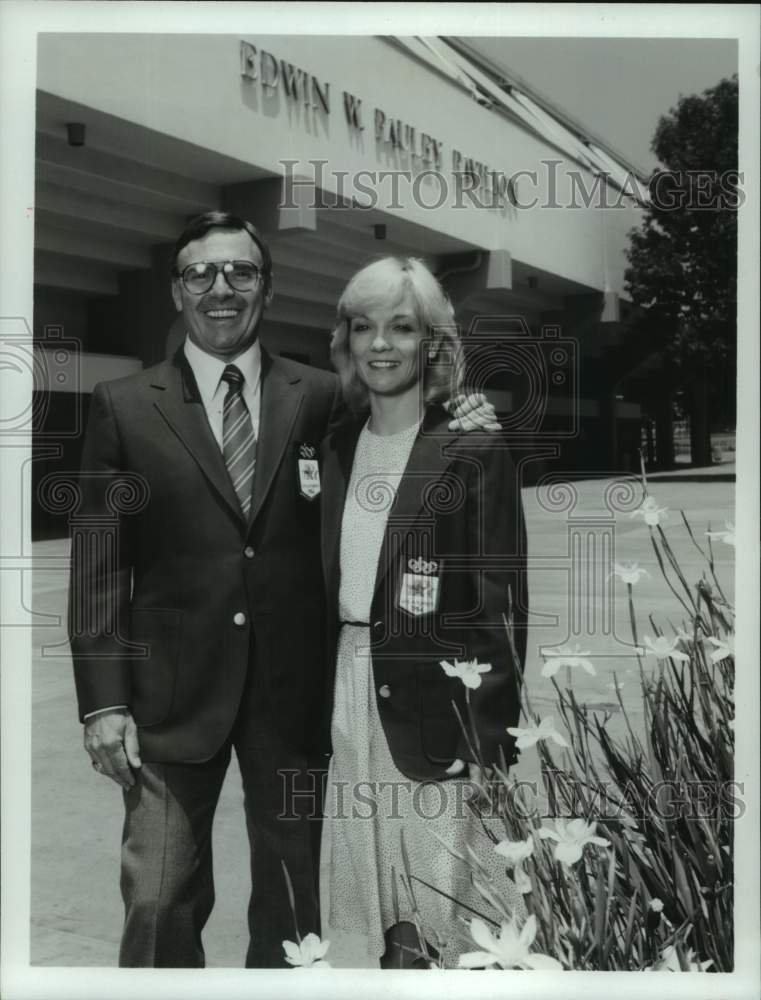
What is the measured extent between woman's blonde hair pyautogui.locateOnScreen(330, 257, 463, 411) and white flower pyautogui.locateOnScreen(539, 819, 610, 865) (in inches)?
40.5

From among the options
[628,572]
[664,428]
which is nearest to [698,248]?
[664,428]

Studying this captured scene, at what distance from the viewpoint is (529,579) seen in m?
2.64

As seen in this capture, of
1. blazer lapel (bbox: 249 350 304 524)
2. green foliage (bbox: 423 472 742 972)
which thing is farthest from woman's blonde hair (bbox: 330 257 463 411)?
green foliage (bbox: 423 472 742 972)

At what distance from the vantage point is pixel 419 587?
103 inches

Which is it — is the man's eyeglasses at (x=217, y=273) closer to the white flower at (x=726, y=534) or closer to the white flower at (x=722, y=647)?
the white flower at (x=726, y=534)

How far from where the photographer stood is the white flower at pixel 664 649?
2689mm

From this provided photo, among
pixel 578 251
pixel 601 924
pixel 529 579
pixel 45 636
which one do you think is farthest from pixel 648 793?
pixel 45 636

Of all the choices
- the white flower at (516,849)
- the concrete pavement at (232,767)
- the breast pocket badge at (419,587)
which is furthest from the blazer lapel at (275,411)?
the white flower at (516,849)

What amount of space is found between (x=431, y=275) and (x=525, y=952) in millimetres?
1548

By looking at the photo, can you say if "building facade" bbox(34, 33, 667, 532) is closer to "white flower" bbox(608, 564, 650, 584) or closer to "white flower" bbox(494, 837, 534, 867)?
"white flower" bbox(608, 564, 650, 584)

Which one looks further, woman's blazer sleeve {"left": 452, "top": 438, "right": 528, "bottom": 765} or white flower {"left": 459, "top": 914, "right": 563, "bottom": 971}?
woman's blazer sleeve {"left": 452, "top": 438, "right": 528, "bottom": 765}

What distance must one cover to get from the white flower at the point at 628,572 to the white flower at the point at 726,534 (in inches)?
7.2

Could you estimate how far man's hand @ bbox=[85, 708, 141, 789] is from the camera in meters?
2.65

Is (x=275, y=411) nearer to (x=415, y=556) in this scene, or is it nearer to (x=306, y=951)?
(x=415, y=556)
